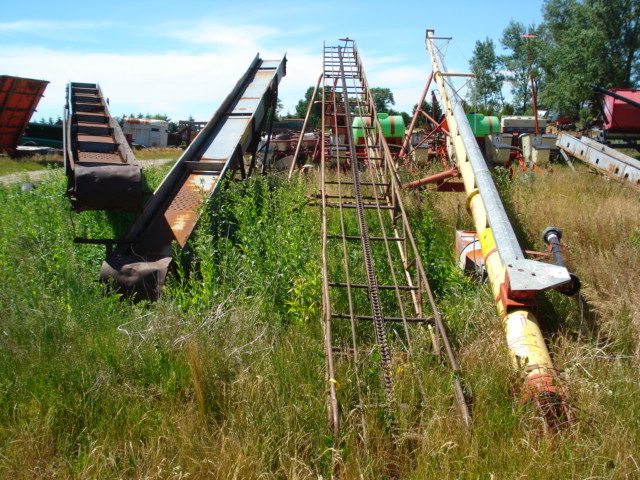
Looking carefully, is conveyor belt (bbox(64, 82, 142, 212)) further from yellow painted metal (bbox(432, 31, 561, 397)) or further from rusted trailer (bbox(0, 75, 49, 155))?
rusted trailer (bbox(0, 75, 49, 155))

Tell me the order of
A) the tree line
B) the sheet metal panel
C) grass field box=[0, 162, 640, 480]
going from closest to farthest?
grass field box=[0, 162, 640, 480]
the sheet metal panel
the tree line

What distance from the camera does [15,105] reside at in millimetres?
18703

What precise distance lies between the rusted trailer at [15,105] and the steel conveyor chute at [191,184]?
11.5m

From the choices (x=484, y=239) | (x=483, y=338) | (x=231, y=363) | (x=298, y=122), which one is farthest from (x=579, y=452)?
(x=298, y=122)

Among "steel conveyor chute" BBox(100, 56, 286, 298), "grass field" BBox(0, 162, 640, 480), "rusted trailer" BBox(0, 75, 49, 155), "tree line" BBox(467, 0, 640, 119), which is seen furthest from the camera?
"tree line" BBox(467, 0, 640, 119)

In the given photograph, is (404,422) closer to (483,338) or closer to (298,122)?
(483,338)

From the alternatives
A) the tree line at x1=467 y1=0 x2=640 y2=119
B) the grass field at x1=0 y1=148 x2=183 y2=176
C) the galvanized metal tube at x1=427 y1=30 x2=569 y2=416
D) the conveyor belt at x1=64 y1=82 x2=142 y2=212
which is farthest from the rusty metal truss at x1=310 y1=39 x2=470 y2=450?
the tree line at x1=467 y1=0 x2=640 y2=119

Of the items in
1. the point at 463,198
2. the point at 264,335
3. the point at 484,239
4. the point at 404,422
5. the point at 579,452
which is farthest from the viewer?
the point at 463,198

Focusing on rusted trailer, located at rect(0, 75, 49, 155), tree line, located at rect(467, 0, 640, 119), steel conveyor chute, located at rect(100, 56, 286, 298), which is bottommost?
steel conveyor chute, located at rect(100, 56, 286, 298)

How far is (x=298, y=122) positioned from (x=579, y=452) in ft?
91.9

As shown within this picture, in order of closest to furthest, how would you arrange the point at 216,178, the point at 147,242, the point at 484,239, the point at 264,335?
the point at 264,335
the point at 484,239
the point at 147,242
the point at 216,178

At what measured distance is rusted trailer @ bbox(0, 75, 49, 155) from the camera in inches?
708

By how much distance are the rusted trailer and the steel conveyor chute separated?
11.5m

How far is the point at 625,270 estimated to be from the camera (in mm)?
5426
